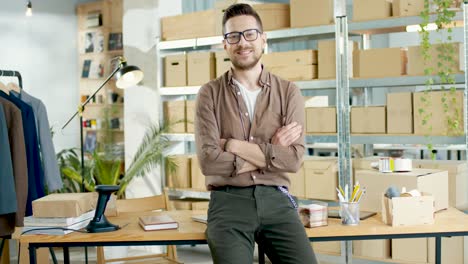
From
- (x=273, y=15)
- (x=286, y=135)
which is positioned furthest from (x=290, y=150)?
(x=273, y=15)

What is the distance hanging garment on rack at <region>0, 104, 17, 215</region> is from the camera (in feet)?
14.1

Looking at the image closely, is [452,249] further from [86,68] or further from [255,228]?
[86,68]

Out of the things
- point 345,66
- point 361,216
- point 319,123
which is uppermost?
point 345,66

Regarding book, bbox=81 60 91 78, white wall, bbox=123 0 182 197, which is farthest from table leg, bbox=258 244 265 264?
book, bbox=81 60 91 78

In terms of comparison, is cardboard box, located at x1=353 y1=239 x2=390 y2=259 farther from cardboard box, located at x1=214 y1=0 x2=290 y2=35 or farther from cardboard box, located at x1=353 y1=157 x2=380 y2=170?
cardboard box, located at x1=214 y1=0 x2=290 y2=35

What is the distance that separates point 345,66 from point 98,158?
8.89ft

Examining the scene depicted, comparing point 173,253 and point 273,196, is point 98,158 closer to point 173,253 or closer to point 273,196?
point 173,253

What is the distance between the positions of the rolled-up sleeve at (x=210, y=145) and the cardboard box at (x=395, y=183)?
100 centimetres

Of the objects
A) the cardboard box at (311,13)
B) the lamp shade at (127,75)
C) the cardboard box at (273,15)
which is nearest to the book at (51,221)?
the lamp shade at (127,75)

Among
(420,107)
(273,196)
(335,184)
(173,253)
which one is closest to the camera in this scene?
(273,196)

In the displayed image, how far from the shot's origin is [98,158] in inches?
265

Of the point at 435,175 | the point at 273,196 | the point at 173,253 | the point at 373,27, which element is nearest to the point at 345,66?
the point at 373,27

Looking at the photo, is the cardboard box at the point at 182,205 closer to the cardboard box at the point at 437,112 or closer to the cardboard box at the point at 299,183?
the cardboard box at the point at 299,183

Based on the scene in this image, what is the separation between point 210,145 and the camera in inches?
124
